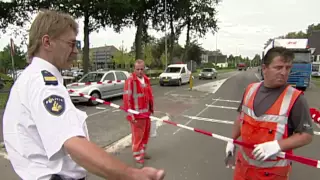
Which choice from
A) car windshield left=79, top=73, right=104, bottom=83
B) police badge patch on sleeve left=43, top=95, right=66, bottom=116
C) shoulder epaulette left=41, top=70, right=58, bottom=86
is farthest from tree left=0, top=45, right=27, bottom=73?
police badge patch on sleeve left=43, top=95, right=66, bottom=116

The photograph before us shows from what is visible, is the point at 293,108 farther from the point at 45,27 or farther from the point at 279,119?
the point at 45,27

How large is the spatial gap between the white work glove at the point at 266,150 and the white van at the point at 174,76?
20.9 meters

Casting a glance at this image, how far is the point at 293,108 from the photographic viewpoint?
2.11 metres

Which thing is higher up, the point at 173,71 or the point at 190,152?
the point at 173,71

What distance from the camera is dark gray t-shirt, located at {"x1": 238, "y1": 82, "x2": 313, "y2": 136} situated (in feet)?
6.81

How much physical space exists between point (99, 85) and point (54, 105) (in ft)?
39.5

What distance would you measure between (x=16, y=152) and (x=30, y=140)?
5.9 inches

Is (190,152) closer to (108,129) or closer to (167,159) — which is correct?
(167,159)

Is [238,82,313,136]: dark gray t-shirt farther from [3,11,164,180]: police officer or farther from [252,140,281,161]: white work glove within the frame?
[3,11,164,180]: police officer

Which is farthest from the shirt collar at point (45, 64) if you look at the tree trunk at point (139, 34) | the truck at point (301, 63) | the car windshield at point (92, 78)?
the tree trunk at point (139, 34)

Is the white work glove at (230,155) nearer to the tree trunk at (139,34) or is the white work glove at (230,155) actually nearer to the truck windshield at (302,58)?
the truck windshield at (302,58)

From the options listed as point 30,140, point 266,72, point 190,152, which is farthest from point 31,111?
point 190,152

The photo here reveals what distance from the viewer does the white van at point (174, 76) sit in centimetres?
2303

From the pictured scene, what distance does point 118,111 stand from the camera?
34.3 ft
